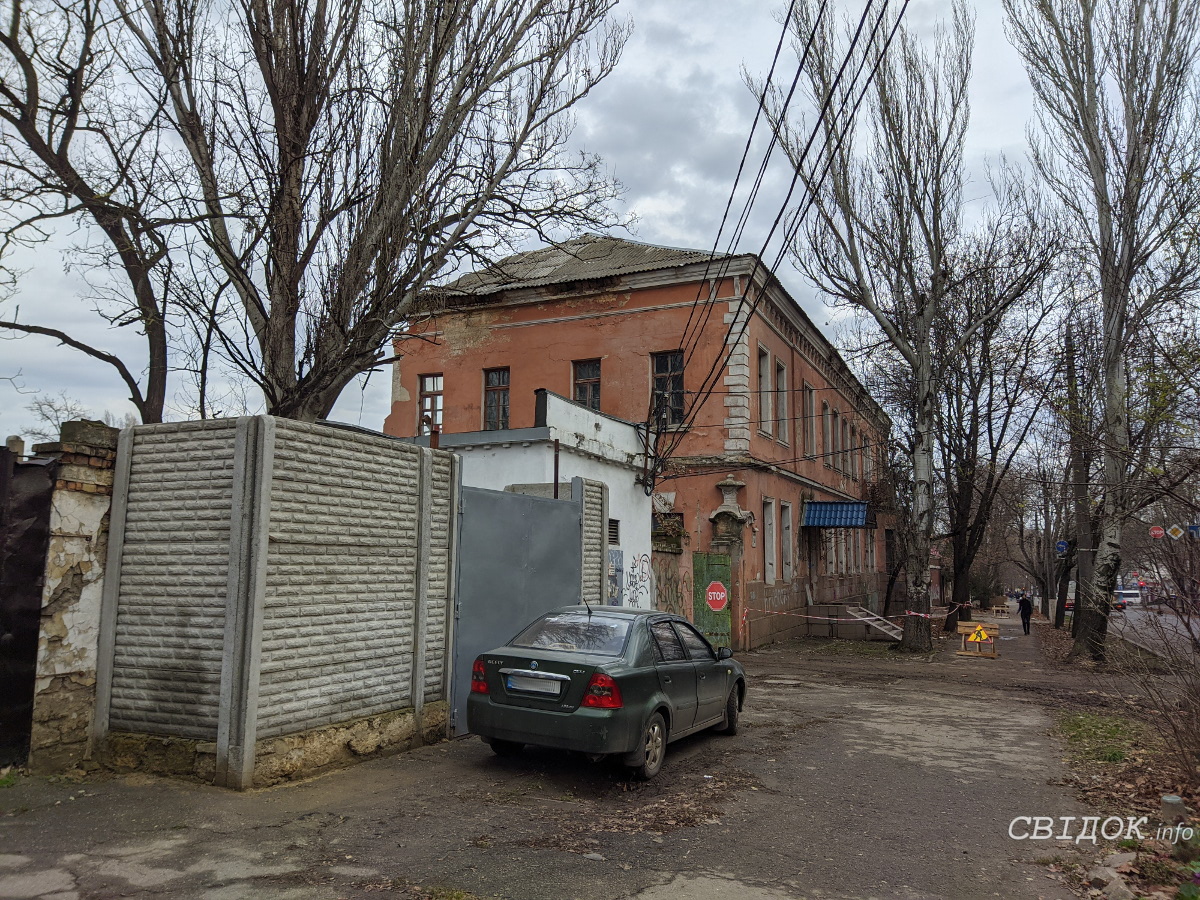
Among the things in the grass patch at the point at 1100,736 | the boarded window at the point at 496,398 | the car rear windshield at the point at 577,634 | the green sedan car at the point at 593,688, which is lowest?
the grass patch at the point at 1100,736

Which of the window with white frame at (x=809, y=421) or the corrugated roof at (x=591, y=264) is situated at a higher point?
the corrugated roof at (x=591, y=264)

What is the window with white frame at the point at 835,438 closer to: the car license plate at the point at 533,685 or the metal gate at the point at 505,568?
the metal gate at the point at 505,568

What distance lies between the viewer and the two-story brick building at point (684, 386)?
21.0 m

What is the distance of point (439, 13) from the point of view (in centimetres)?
1162

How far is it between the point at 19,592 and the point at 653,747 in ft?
16.8

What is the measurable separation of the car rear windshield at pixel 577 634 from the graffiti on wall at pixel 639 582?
7.25m

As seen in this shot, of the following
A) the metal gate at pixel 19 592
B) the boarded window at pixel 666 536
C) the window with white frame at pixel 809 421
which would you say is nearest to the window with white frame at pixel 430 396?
the boarded window at pixel 666 536

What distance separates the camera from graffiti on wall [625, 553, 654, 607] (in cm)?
1534

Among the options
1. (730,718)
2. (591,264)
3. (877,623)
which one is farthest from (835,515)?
(730,718)

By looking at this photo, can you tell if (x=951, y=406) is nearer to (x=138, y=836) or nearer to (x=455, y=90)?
(x=455, y=90)

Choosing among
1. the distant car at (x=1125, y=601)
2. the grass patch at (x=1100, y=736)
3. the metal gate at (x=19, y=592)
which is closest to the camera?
the metal gate at (x=19, y=592)

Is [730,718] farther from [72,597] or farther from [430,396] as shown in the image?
[430,396]

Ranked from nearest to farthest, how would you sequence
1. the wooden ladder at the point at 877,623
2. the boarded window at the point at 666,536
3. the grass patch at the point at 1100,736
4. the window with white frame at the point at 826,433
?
the grass patch at the point at 1100,736 → the boarded window at the point at 666,536 → the wooden ladder at the point at 877,623 → the window with white frame at the point at 826,433

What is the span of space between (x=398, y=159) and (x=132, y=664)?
23.8ft
